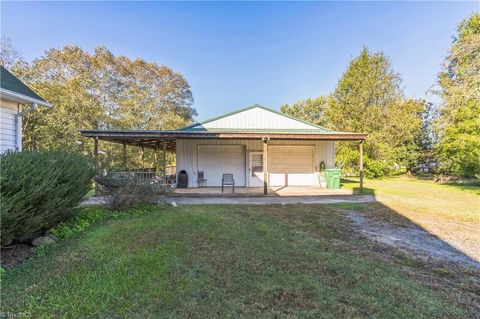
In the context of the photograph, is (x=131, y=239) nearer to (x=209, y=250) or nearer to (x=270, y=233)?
(x=209, y=250)

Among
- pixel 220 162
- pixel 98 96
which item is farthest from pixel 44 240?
pixel 98 96

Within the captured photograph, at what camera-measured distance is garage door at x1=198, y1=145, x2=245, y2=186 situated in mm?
12727

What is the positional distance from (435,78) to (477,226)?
8864 millimetres

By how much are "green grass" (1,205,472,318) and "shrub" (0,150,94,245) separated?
57cm

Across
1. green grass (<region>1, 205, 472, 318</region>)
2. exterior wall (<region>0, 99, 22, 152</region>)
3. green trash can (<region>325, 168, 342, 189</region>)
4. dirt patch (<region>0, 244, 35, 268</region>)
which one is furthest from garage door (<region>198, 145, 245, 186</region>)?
dirt patch (<region>0, 244, 35, 268</region>)

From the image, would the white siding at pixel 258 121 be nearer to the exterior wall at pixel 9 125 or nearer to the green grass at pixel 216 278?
the exterior wall at pixel 9 125

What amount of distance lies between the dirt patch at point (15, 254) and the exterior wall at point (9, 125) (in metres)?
3.71

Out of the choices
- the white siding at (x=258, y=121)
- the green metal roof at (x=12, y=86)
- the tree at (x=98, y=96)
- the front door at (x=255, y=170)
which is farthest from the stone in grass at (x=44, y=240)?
the tree at (x=98, y=96)

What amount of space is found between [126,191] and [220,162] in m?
6.72

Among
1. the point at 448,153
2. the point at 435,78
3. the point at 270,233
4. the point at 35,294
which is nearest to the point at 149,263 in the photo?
the point at 35,294

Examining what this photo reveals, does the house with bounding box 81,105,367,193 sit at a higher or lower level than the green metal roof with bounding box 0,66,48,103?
lower

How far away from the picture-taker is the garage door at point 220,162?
12.7 metres

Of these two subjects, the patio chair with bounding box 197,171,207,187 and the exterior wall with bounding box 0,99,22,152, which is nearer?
the exterior wall with bounding box 0,99,22,152

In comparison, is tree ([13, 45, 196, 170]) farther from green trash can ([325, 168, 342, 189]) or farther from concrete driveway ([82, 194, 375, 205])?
green trash can ([325, 168, 342, 189])
